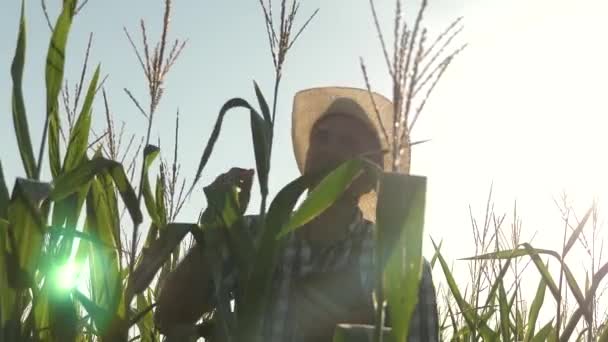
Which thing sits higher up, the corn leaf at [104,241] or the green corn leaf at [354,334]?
the corn leaf at [104,241]

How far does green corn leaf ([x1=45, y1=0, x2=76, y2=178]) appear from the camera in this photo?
180cm

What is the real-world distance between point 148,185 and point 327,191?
0.57 metres

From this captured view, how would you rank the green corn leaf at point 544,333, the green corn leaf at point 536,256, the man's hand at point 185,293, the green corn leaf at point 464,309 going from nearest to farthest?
1. the green corn leaf at point 536,256
2. the man's hand at point 185,293
3. the green corn leaf at point 464,309
4. the green corn leaf at point 544,333

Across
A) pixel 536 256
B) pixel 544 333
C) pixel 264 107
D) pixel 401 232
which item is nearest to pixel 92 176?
pixel 264 107

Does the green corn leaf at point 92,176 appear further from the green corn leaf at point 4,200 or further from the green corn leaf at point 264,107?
the green corn leaf at point 264,107

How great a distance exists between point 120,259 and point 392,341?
2.52 ft

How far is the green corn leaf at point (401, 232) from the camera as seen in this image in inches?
43.4

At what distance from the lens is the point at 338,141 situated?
8.20 feet

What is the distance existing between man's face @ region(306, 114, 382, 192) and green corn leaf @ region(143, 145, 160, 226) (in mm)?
717

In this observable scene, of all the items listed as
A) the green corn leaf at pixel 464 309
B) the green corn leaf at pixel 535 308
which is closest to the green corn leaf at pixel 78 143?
the green corn leaf at pixel 464 309

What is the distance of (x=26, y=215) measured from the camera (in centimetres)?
150

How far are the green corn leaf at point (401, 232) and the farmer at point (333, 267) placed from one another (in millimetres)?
1159

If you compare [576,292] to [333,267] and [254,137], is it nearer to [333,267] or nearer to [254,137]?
→ [254,137]

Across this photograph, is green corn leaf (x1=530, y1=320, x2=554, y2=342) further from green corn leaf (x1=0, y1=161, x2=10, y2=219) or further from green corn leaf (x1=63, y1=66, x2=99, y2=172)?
green corn leaf (x1=0, y1=161, x2=10, y2=219)
